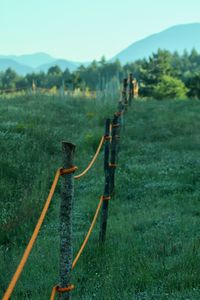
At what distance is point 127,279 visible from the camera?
5.24 metres

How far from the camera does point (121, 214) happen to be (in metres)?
8.14

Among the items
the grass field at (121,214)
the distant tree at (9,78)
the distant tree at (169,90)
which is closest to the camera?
the grass field at (121,214)

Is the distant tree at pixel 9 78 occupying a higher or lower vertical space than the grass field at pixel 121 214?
higher

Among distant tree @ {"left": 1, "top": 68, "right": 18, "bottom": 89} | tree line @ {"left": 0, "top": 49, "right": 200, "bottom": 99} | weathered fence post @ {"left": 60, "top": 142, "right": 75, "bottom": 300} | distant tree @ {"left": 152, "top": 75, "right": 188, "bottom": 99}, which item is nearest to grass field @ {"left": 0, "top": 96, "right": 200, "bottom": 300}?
weathered fence post @ {"left": 60, "top": 142, "right": 75, "bottom": 300}

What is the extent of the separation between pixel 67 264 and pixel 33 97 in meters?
25.3

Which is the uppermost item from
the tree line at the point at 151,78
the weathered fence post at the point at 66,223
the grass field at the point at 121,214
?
the tree line at the point at 151,78

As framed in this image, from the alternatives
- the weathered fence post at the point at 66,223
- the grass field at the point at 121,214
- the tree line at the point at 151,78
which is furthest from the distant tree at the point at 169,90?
the weathered fence post at the point at 66,223

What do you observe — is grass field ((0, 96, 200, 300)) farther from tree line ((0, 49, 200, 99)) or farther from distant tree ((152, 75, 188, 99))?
distant tree ((152, 75, 188, 99))

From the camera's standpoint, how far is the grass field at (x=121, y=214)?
526cm

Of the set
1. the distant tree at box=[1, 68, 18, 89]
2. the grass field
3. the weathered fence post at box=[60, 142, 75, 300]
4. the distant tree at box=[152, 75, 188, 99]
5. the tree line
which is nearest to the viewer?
the weathered fence post at box=[60, 142, 75, 300]

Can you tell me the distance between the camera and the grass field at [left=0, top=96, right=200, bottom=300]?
526cm

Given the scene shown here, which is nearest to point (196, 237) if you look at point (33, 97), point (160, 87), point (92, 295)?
point (92, 295)

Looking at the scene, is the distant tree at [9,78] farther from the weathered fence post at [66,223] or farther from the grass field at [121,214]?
the weathered fence post at [66,223]

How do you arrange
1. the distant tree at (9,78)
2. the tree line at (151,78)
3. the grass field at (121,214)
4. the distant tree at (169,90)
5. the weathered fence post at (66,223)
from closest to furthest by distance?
the weathered fence post at (66,223) < the grass field at (121,214) < the tree line at (151,78) < the distant tree at (169,90) < the distant tree at (9,78)
